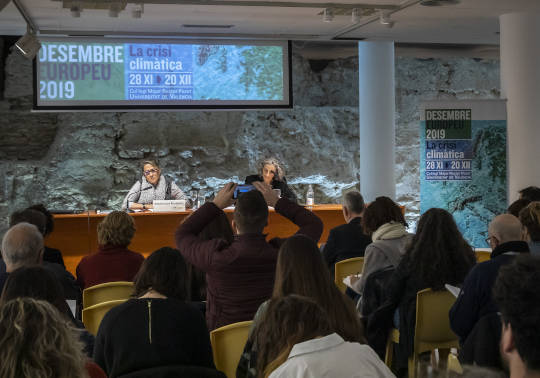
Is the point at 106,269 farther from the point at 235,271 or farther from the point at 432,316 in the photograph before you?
the point at 432,316

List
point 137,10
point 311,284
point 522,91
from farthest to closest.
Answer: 1. point 522,91
2. point 137,10
3. point 311,284

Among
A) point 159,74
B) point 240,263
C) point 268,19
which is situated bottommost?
point 240,263

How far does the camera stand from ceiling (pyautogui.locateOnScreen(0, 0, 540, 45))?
704cm

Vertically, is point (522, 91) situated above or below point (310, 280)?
above

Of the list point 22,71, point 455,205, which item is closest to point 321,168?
point 455,205

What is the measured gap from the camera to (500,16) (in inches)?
311

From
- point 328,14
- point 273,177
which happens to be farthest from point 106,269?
point 328,14

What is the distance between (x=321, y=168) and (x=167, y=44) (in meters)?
3.32

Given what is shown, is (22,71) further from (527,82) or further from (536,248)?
(536,248)

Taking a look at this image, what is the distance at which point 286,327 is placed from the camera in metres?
1.80

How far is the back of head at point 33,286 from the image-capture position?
2.31 meters

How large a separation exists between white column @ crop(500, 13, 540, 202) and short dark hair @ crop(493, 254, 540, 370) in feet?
22.7

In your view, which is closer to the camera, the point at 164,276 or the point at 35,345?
the point at 35,345

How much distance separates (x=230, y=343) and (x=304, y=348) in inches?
41.5
